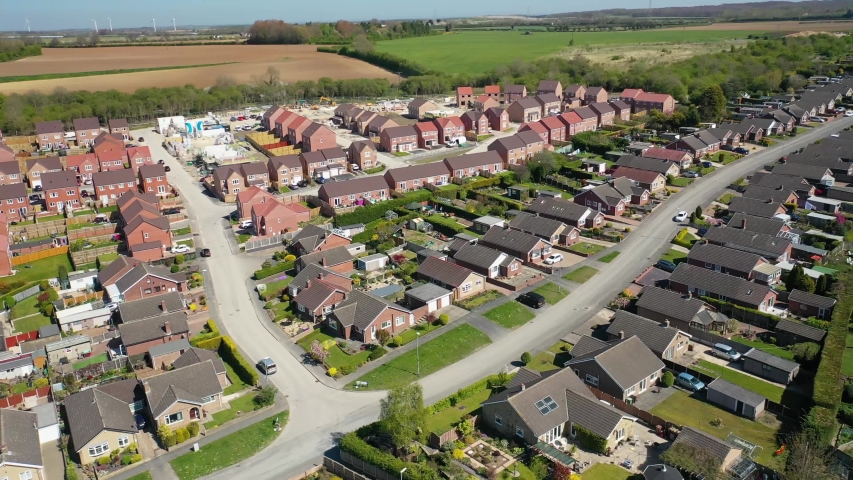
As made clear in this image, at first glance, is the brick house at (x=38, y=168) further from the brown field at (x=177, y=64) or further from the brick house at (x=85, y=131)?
the brown field at (x=177, y=64)

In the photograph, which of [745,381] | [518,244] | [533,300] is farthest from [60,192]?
[745,381]

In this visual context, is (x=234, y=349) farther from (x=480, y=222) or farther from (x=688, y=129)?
(x=688, y=129)

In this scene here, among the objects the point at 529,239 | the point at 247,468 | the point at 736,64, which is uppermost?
the point at 736,64

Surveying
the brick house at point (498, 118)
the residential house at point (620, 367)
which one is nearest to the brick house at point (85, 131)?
the brick house at point (498, 118)

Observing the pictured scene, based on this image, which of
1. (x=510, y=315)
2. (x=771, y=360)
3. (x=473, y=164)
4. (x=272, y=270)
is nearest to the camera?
(x=771, y=360)

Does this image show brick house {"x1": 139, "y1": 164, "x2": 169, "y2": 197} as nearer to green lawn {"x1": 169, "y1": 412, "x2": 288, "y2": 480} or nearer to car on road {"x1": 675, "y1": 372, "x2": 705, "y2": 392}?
green lawn {"x1": 169, "y1": 412, "x2": 288, "y2": 480}

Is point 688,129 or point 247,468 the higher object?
point 688,129

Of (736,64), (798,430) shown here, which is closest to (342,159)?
(798,430)

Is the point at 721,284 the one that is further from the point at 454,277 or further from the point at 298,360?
the point at 298,360
